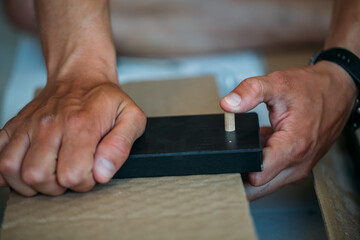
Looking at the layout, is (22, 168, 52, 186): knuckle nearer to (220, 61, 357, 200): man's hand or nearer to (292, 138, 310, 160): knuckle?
(220, 61, 357, 200): man's hand

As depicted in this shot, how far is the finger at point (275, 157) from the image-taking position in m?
0.61

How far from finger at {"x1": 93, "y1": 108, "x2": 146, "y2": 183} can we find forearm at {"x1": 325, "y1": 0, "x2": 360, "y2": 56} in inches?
17.2

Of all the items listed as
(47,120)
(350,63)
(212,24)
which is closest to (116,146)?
(47,120)

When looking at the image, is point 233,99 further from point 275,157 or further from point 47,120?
point 47,120

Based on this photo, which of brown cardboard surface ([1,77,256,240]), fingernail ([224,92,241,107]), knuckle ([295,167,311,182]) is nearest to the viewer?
brown cardboard surface ([1,77,256,240])

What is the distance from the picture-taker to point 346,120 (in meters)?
0.77

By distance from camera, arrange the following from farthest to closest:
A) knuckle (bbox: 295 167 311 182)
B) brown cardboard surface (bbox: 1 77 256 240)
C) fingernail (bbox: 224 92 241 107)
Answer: knuckle (bbox: 295 167 311 182) → fingernail (bbox: 224 92 241 107) → brown cardboard surface (bbox: 1 77 256 240)

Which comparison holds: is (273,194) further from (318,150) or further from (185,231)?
(185,231)

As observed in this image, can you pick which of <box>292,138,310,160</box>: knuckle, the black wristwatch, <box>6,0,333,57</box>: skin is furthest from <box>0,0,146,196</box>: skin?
<box>6,0,333,57</box>: skin

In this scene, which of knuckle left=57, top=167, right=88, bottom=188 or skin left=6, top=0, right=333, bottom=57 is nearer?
knuckle left=57, top=167, right=88, bottom=188

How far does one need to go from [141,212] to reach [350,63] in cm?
46

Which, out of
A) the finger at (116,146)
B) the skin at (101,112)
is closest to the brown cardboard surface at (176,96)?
the skin at (101,112)

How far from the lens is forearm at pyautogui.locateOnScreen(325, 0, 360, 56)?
0.78 meters

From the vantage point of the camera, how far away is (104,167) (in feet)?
1.70
